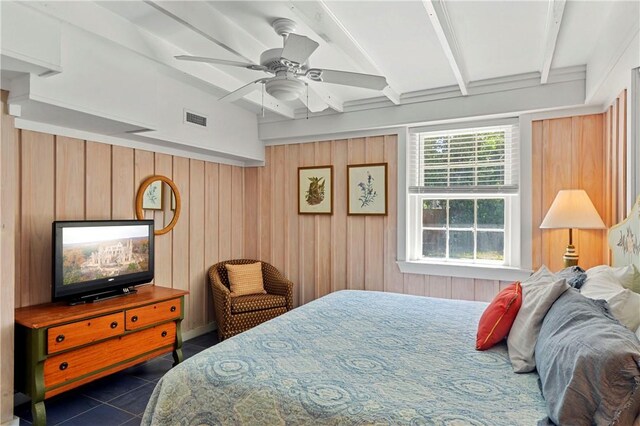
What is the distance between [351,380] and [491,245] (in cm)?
272

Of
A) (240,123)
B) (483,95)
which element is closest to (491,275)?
(483,95)

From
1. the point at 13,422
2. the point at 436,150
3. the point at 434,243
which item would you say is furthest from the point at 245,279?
the point at 436,150

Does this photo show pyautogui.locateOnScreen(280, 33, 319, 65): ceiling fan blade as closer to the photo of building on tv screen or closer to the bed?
the bed

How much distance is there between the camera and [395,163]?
13.4ft

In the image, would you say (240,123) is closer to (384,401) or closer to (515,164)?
(515,164)

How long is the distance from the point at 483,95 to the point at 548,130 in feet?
2.19

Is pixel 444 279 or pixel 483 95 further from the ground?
pixel 483 95

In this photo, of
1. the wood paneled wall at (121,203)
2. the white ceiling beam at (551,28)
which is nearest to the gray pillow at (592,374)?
the white ceiling beam at (551,28)

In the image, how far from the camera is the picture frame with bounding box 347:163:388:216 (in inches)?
162

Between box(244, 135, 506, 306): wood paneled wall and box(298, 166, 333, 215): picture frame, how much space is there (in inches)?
2.7

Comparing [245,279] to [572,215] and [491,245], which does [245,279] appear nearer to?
[491,245]

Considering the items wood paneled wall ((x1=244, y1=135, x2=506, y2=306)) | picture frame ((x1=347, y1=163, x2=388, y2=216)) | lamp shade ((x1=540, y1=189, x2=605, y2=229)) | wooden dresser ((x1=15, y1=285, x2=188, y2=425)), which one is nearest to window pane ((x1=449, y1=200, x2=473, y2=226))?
wood paneled wall ((x1=244, y1=135, x2=506, y2=306))

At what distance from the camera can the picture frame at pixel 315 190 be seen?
4.42 meters

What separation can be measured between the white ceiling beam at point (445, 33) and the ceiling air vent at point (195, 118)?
2.41 meters
